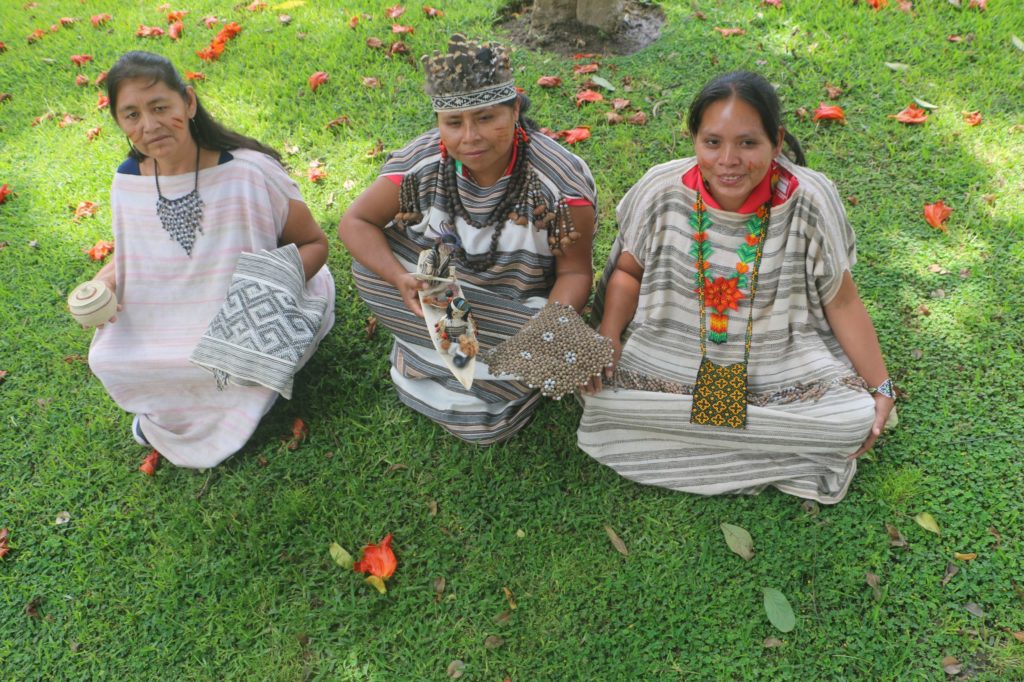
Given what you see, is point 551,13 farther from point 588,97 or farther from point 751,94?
point 751,94

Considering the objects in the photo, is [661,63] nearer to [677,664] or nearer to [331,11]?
[331,11]

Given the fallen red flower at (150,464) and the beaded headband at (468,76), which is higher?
the beaded headband at (468,76)

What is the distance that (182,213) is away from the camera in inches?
121

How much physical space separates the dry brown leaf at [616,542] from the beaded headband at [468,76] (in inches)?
66.4

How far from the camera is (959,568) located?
8.41 ft

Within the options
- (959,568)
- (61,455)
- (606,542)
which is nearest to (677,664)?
(606,542)

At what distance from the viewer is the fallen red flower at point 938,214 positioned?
366 centimetres

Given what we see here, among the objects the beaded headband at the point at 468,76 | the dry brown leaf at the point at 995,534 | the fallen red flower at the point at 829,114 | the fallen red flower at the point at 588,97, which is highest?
the beaded headband at the point at 468,76

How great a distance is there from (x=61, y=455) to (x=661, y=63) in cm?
422

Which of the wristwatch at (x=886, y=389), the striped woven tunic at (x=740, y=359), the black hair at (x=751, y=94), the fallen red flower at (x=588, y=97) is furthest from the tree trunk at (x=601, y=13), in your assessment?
the wristwatch at (x=886, y=389)

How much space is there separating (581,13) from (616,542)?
3.81 meters

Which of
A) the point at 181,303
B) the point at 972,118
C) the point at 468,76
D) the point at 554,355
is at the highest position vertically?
the point at 468,76

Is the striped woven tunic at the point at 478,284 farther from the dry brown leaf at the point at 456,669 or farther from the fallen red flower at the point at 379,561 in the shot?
the dry brown leaf at the point at 456,669

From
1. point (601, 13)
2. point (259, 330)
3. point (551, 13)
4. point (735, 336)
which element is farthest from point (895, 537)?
point (551, 13)
